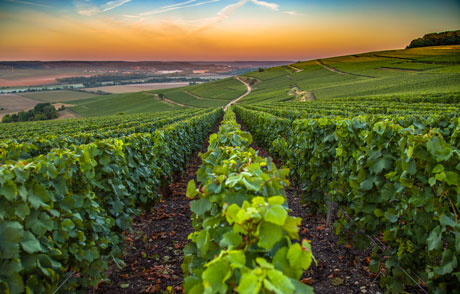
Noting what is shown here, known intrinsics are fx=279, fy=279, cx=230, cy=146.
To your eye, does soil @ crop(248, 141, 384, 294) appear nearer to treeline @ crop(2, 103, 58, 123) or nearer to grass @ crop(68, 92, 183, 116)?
grass @ crop(68, 92, 183, 116)

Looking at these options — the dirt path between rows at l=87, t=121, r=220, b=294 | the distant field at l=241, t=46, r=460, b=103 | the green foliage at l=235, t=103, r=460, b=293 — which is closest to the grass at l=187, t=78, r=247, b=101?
the distant field at l=241, t=46, r=460, b=103

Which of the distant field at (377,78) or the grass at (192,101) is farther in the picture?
the grass at (192,101)

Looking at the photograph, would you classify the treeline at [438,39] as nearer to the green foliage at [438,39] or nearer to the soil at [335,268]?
the green foliage at [438,39]

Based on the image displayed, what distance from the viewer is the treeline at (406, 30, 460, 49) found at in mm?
111625

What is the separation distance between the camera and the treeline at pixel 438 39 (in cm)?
11162

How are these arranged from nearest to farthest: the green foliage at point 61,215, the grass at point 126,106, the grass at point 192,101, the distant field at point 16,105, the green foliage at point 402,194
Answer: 1. the green foliage at point 61,215
2. the green foliage at point 402,194
3. the grass at point 192,101
4. the grass at point 126,106
5. the distant field at point 16,105

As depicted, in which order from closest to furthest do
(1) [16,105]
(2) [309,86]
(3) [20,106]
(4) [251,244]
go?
(4) [251,244] < (2) [309,86] < (3) [20,106] < (1) [16,105]

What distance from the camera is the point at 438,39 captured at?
11662cm

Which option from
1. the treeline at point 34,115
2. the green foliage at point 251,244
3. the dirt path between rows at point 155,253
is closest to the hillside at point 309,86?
the treeline at point 34,115

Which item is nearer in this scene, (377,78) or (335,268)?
(335,268)

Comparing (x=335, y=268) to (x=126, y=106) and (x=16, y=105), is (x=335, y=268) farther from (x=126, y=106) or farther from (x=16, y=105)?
(x=16, y=105)

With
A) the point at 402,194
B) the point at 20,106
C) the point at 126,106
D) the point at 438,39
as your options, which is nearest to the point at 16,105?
the point at 20,106

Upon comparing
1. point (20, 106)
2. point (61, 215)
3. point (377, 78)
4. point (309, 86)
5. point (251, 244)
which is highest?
point (377, 78)

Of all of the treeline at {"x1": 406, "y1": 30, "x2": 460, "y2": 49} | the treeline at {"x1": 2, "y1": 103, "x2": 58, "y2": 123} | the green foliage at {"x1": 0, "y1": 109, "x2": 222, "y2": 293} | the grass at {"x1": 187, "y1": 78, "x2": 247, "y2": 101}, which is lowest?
the treeline at {"x1": 2, "y1": 103, "x2": 58, "y2": 123}
